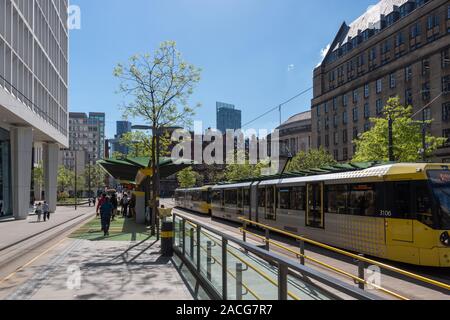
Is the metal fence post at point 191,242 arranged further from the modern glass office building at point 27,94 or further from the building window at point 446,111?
the building window at point 446,111

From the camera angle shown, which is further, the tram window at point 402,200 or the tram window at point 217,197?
the tram window at point 217,197

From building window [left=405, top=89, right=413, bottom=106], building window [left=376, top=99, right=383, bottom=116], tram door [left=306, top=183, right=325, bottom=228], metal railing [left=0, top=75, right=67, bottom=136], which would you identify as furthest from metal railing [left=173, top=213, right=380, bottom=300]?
building window [left=376, top=99, right=383, bottom=116]

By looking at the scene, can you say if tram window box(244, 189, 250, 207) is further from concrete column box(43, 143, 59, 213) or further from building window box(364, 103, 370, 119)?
building window box(364, 103, 370, 119)

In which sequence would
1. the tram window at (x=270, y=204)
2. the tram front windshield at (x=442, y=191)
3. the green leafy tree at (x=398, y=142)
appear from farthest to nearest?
the green leafy tree at (x=398, y=142), the tram window at (x=270, y=204), the tram front windshield at (x=442, y=191)

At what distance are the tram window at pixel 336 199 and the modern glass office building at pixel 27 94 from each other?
20439 mm

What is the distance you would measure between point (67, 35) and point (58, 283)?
52.2 metres

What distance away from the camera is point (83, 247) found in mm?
15688

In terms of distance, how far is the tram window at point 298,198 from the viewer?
61.2 feet

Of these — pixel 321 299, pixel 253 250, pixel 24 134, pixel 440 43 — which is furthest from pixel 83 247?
pixel 440 43

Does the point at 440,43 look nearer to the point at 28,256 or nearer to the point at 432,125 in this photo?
the point at 432,125

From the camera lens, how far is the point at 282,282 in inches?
184

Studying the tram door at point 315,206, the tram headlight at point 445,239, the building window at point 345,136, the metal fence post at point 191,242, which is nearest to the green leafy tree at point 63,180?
the building window at point 345,136

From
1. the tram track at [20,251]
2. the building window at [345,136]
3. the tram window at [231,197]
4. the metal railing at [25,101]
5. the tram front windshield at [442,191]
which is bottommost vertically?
the tram track at [20,251]

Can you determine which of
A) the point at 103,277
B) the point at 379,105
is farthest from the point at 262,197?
the point at 379,105
